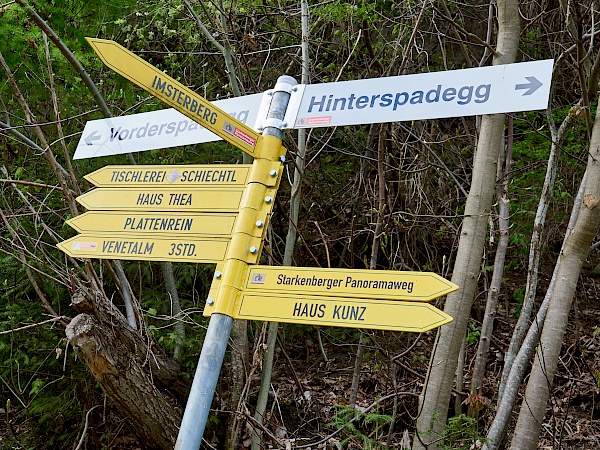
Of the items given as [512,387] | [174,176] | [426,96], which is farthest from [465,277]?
[174,176]

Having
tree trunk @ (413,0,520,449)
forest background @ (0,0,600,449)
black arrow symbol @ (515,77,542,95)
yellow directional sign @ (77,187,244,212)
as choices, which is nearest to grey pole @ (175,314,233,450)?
yellow directional sign @ (77,187,244,212)

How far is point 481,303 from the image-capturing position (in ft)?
21.7

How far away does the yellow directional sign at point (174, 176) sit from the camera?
2672 millimetres

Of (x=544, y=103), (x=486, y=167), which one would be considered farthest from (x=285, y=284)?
(x=486, y=167)

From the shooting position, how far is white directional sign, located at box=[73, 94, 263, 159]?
118 inches

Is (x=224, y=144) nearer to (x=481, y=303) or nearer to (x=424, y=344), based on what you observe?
(x=424, y=344)

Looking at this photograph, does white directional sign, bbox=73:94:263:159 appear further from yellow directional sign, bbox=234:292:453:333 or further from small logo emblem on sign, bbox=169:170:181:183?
yellow directional sign, bbox=234:292:453:333

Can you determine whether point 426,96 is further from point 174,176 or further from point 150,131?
point 150,131

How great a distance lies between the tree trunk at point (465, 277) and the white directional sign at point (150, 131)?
1575 millimetres

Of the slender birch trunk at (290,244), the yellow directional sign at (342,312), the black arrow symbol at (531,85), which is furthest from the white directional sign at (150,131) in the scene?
the slender birch trunk at (290,244)

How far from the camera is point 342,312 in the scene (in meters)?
2.21

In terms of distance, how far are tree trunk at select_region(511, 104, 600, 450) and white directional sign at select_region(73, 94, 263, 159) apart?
1959mm

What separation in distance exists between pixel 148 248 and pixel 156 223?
0.11 metres

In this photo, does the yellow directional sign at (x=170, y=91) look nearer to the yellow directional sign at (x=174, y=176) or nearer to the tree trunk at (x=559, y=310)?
the yellow directional sign at (x=174, y=176)
